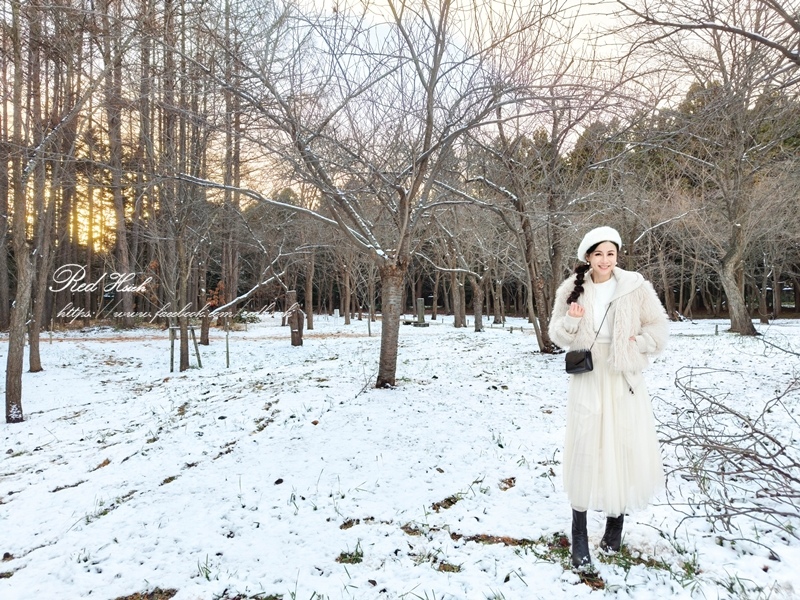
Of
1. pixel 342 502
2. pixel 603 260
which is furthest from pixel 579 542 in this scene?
pixel 342 502

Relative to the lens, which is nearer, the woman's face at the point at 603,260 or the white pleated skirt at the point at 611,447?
the white pleated skirt at the point at 611,447

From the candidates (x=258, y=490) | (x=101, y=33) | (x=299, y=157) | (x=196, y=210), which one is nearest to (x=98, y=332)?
(x=196, y=210)

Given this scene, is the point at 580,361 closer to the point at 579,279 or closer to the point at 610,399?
the point at 610,399

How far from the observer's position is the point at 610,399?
261 centimetres

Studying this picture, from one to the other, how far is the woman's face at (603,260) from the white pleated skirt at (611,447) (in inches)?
18.1

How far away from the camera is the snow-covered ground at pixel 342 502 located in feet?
8.60

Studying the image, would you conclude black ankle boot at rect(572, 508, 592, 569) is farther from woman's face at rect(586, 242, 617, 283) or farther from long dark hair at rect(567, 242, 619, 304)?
woman's face at rect(586, 242, 617, 283)

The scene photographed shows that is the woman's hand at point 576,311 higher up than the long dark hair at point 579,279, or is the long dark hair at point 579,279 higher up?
the long dark hair at point 579,279

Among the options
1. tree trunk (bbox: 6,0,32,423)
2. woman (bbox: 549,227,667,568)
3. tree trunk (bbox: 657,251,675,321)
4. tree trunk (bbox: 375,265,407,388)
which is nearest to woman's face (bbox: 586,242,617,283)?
woman (bbox: 549,227,667,568)

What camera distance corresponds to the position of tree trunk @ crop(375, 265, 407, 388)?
679 cm

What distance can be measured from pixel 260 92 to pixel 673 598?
20.7ft

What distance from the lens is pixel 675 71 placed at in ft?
14.4

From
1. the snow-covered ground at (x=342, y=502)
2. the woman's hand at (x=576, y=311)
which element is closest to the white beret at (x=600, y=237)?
the woman's hand at (x=576, y=311)

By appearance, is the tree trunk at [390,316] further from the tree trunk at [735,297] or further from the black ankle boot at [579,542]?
the tree trunk at [735,297]
